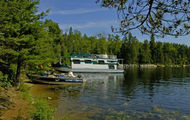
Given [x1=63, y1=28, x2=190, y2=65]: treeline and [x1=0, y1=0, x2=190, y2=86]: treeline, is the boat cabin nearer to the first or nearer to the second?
[x1=0, y1=0, x2=190, y2=86]: treeline

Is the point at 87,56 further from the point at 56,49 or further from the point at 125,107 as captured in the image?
the point at 125,107

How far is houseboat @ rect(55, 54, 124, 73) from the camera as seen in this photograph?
48188 millimetres

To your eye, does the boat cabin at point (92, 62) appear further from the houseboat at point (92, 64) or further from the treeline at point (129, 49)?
the treeline at point (129, 49)

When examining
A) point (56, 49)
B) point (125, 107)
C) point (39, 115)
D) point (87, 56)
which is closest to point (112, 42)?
point (56, 49)

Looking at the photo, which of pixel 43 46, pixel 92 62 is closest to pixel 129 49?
pixel 92 62

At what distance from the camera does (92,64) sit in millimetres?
49219

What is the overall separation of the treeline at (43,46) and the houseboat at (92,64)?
4944mm

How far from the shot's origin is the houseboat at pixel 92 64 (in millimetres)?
48188

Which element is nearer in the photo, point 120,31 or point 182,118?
point 120,31

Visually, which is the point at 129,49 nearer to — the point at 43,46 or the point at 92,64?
the point at 92,64

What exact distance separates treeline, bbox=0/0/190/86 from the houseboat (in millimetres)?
4944

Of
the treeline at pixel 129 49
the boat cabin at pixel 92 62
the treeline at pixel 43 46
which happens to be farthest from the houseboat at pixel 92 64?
the treeline at pixel 129 49

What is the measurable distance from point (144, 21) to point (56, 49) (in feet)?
206

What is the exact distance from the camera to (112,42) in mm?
105312
